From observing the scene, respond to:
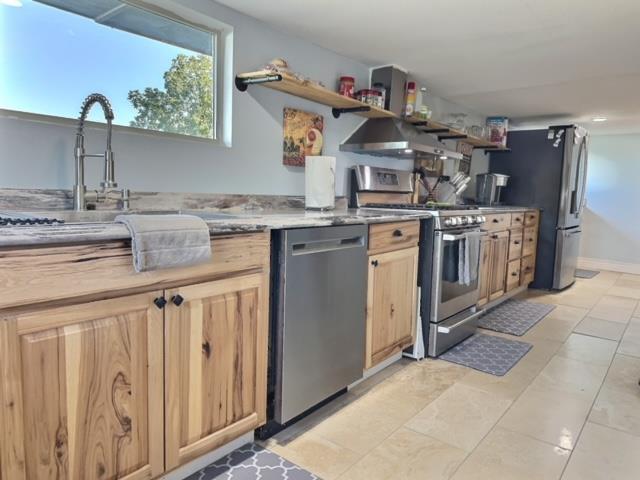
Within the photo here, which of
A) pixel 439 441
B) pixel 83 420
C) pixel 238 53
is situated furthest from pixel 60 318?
pixel 238 53

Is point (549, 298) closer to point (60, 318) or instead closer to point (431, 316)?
point (431, 316)

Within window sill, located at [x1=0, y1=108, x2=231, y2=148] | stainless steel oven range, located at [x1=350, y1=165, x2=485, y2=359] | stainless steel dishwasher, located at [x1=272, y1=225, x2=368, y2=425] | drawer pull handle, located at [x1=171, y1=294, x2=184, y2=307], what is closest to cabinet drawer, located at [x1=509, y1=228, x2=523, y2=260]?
stainless steel oven range, located at [x1=350, y1=165, x2=485, y2=359]

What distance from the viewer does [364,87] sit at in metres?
3.13

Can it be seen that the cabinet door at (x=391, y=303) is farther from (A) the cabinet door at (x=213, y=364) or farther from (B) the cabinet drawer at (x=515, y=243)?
(B) the cabinet drawer at (x=515, y=243)

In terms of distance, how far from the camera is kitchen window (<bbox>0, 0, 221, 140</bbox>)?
1.57m

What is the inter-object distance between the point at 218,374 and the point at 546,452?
52.1 inches

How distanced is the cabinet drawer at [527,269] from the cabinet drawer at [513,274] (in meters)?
0.15

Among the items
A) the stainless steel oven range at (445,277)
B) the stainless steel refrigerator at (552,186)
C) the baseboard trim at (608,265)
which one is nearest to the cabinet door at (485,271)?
the stainless steel oven range at (445,277)

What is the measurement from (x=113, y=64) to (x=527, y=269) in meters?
4.23

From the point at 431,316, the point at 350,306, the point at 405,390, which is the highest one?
the point at 350,306

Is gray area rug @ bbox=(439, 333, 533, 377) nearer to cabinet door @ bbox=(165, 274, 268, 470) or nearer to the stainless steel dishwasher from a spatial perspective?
the stainless steel dishwasher

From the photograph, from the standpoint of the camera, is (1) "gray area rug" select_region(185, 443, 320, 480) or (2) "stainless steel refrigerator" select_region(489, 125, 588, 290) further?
(2) "stainless steel refrigerator" select_region(489, 125, 588, 290)

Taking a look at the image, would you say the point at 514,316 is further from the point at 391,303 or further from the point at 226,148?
the point at 226,148

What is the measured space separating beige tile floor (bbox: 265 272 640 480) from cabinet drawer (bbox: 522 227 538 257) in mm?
1699
